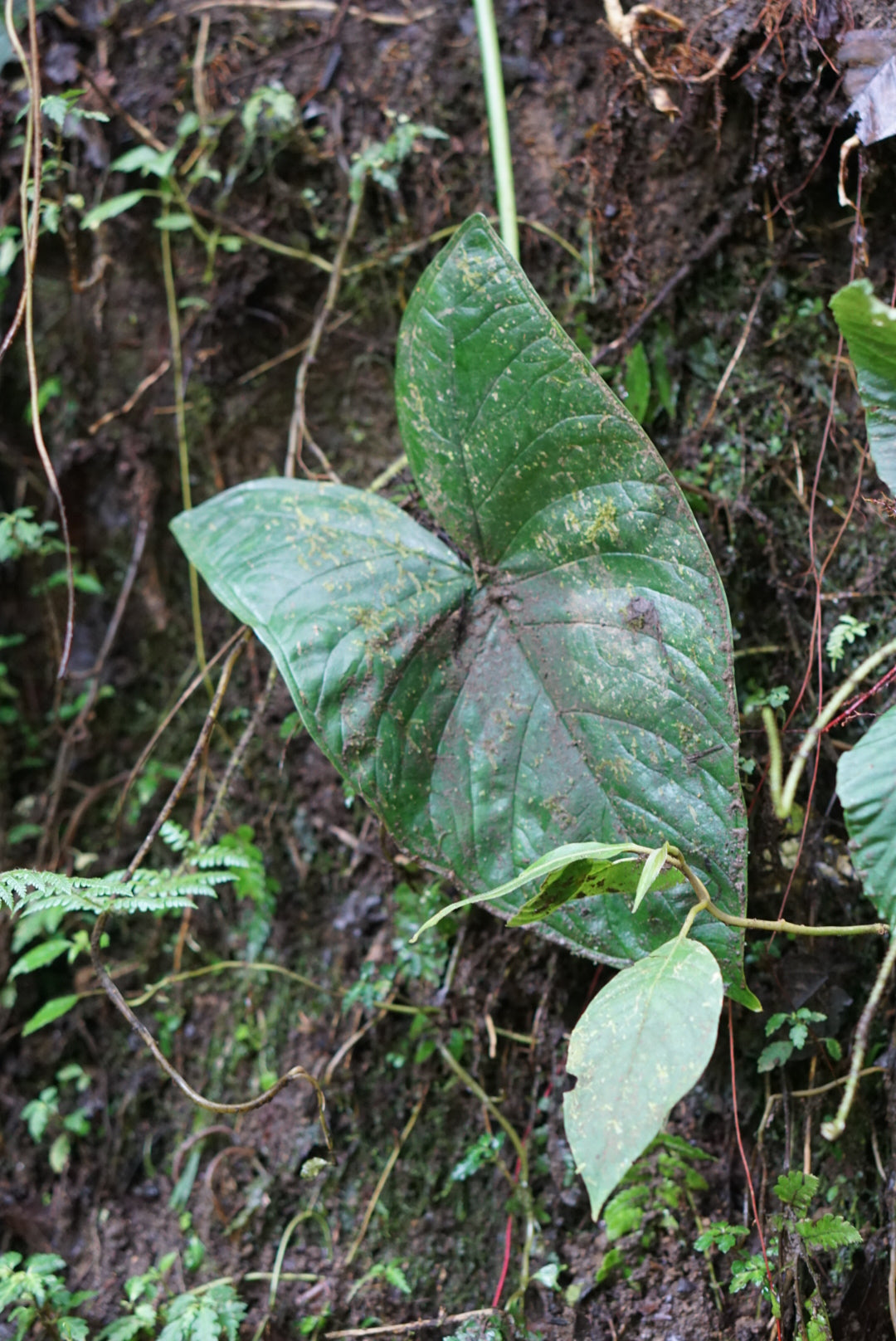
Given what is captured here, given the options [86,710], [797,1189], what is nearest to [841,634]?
[797,1189]

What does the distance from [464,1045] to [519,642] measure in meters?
0.68

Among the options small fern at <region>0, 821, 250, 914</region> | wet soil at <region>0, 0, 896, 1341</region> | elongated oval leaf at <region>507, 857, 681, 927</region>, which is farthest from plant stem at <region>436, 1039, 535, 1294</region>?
elongated oval leaf at <region>507, 857, 681, 927</region>

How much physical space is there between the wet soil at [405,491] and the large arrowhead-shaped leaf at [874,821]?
15.6 inches

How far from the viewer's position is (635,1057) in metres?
0.73

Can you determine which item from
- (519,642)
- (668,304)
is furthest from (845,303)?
(668,304)

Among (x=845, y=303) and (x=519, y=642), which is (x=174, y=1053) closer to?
(x=519, y=642)

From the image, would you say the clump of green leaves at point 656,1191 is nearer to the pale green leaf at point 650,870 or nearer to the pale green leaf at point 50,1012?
the pale green leaf at point 650,870

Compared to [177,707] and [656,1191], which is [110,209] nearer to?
[177,707]

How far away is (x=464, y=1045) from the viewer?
57.2 inches

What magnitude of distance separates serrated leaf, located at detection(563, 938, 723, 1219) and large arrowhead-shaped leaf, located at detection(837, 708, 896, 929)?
0.17 meters

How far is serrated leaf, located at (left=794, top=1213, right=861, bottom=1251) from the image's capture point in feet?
3.24

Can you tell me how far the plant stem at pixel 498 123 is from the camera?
5.10ft

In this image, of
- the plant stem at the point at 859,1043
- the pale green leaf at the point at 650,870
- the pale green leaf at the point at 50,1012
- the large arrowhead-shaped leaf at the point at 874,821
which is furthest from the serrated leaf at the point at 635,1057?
the pale green leaf at the point at 50,1012

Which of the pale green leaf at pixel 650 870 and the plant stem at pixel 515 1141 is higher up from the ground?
the pale green leaf at pixel 650 870
